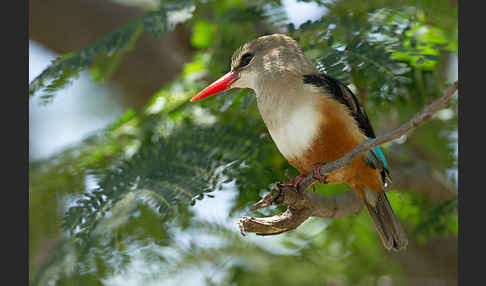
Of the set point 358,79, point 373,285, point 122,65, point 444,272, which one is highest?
point 358,79

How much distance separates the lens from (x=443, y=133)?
4125 mm

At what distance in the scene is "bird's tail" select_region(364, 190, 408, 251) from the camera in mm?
2705

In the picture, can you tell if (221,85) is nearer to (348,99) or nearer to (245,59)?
(245,59)

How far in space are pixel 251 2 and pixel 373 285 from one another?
2365mm

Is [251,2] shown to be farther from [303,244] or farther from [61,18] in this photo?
[61,18]

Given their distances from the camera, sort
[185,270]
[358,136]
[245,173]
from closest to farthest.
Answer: [358,136] < [245,173] < [185,270]

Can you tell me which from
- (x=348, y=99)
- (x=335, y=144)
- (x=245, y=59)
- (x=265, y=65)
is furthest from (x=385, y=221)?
(x=245, y=59)

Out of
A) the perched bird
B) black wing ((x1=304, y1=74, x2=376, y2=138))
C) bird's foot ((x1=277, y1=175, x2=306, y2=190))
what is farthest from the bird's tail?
bird's foot ((x1=277, y1=175, x2=306, y2=190))

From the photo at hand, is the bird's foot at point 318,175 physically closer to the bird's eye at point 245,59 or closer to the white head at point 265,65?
the white head at point 265,65

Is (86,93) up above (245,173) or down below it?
below

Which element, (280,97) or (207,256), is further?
(207,256)

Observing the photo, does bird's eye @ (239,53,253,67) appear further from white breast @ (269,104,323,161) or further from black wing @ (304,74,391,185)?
white breast @ (269,104,323,161)

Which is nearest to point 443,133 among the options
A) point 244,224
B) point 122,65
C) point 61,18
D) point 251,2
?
point 251,2

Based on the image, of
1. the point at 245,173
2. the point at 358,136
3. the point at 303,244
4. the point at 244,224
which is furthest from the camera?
the point at 303,244
